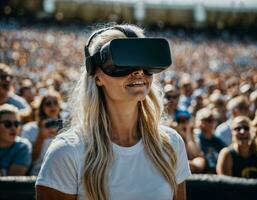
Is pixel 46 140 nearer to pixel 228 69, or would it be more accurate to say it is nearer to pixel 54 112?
pixel 54 112

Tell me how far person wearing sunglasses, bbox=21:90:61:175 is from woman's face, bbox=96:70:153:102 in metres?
2.84

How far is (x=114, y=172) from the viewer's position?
219cm

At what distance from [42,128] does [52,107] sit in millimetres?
454

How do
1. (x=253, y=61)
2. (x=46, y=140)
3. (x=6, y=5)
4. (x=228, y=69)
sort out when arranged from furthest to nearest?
(x=6, y=5), (x=253, y=61), (x=228, y=69), (x=46, y=140)

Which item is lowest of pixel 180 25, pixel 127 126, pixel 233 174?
pixel 233 174

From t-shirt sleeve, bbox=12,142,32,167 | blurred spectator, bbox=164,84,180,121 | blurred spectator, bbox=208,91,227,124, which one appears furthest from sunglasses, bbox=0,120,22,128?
blurred spectator, bbox=208,91,227,124

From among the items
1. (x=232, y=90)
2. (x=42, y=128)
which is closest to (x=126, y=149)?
(x=42, y=128)

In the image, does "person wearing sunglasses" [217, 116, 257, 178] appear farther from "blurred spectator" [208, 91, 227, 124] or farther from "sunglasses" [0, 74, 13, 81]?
"sunglasses" [0, 74, 13, 81]

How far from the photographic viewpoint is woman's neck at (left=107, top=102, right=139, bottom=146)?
232cm

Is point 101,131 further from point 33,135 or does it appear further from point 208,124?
point 208,124

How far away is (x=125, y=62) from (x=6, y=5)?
135 ft

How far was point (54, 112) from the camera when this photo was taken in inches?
231

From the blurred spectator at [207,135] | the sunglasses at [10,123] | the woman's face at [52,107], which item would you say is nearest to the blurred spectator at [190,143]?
the blurred spectator at [207,135]

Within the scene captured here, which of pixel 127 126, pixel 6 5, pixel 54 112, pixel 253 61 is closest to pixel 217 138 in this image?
pixel 54 112
